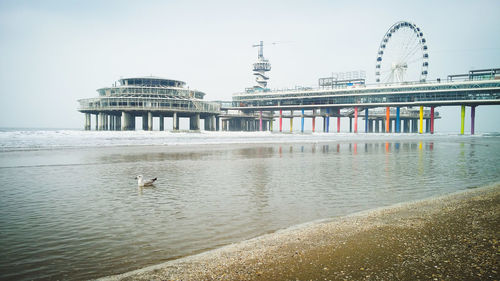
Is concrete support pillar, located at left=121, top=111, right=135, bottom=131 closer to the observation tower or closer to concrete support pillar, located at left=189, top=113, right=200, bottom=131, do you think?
concrete support pillar, located at left=189, top=113, right=200, bottom=131

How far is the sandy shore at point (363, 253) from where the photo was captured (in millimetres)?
4277

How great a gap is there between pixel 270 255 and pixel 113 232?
3.76 metres

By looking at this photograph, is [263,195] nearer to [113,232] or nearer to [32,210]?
[113,232]

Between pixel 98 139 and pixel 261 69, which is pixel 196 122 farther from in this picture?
pixel 261 69

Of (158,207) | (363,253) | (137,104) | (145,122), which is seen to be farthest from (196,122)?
(363,253)

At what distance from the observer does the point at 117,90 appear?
8006 cm

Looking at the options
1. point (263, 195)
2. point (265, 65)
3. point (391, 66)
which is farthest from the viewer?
point (265, 65)

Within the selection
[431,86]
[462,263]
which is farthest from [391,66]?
[462,263]

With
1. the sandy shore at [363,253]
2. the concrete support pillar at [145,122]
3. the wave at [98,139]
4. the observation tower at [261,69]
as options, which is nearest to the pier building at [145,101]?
the concrete support pillar at [145,122]

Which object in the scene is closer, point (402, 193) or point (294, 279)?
point (294, 279)

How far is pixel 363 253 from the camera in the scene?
5.01 m

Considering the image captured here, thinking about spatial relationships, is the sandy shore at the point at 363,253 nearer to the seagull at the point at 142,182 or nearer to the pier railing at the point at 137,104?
the seagull at the point at 142,182

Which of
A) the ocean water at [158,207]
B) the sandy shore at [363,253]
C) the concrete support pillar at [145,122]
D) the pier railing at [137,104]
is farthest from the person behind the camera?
the concrete support pillar at [145,122]

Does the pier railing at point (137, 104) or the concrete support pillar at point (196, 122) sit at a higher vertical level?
the pier railing at point (137, 104)
